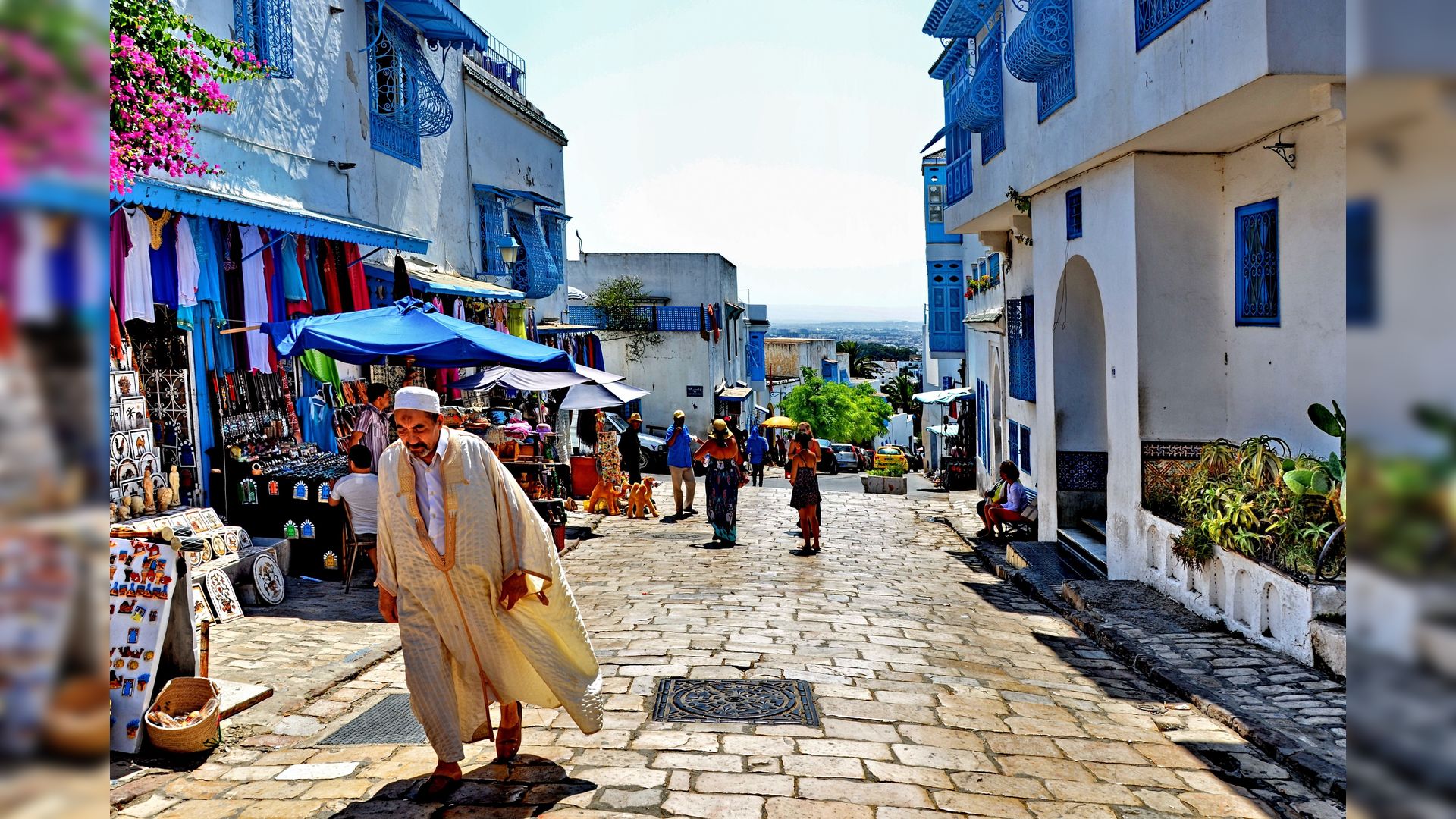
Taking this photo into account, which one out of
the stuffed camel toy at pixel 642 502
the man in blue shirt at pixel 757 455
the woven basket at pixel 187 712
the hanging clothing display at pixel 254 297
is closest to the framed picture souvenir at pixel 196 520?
the hanging clothing display at pixel 254 297

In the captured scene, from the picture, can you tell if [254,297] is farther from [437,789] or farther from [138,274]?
[437,789]

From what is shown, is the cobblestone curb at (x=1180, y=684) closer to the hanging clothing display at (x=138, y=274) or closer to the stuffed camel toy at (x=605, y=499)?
the stuffed camel toy at (x=605, y=499)

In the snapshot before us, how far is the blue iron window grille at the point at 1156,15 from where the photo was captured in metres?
8.76

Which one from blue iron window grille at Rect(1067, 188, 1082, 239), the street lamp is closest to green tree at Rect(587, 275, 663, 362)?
the street lamp

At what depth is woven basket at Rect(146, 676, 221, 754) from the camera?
5.20 metres

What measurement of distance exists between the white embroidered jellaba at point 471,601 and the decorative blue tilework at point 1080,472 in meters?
10.3

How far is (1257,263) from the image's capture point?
10.2m

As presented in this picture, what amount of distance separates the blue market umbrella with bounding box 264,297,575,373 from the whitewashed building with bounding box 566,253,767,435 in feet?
95.7

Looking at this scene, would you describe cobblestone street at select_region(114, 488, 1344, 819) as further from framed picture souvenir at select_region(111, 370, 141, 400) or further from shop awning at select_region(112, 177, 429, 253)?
shop awning at select_region(112, 177, 429, 253)

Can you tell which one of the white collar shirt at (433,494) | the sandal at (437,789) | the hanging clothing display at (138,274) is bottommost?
the sandal at (437,789)

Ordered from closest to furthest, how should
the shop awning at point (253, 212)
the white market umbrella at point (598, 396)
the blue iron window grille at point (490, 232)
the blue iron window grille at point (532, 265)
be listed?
the shop awning at point (253, 212) < the white market umbrella at point (598, 396) < the blue iron window grille at point (490, 232) < the blue iron window grille at point (532, 265)

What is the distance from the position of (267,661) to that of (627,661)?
7.75 feet

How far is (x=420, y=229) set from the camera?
16500mm
